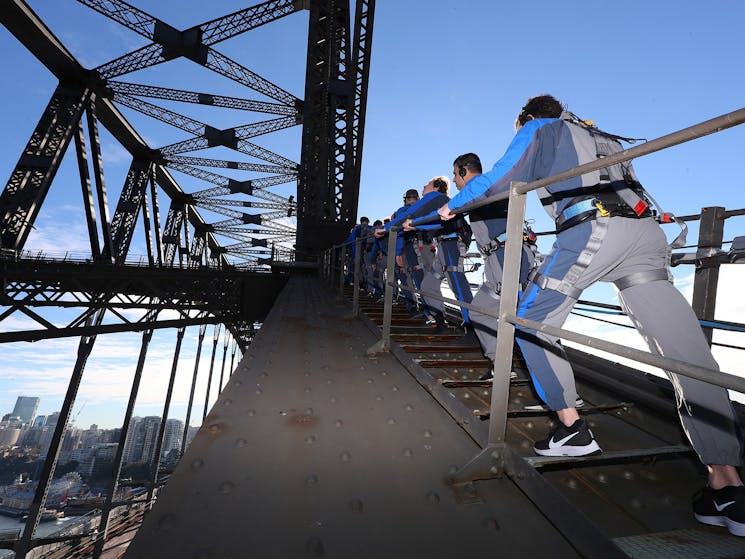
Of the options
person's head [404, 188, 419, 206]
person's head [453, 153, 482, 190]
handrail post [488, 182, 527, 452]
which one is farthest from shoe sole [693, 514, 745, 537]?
person's head [404, 188, 419, 206]

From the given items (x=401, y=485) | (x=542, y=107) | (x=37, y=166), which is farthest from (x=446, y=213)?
(x=37, y=166)

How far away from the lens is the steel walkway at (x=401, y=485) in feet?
3.53

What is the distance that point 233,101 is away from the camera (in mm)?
17094

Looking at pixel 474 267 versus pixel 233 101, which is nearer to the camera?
pixel 474 267

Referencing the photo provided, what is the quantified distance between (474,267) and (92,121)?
18.3 meters

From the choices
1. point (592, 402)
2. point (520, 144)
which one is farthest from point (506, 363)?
point (592, 402)

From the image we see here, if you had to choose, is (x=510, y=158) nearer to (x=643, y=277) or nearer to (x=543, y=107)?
(x=543, y=107)

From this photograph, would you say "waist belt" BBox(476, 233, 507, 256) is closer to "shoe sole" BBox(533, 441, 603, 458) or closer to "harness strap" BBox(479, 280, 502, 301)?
"harness strap" BBox(479, 280, 502, 301)

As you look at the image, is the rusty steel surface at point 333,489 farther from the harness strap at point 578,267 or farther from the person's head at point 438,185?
the person's head at point 438,185

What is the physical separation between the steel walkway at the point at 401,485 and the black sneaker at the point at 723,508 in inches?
1.6

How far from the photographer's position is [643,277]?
1.48m

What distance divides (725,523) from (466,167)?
8.67 feet

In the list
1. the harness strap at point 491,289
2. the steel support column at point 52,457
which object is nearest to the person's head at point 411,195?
the harness strap at point 491,289

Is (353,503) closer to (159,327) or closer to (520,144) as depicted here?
(520,144)
